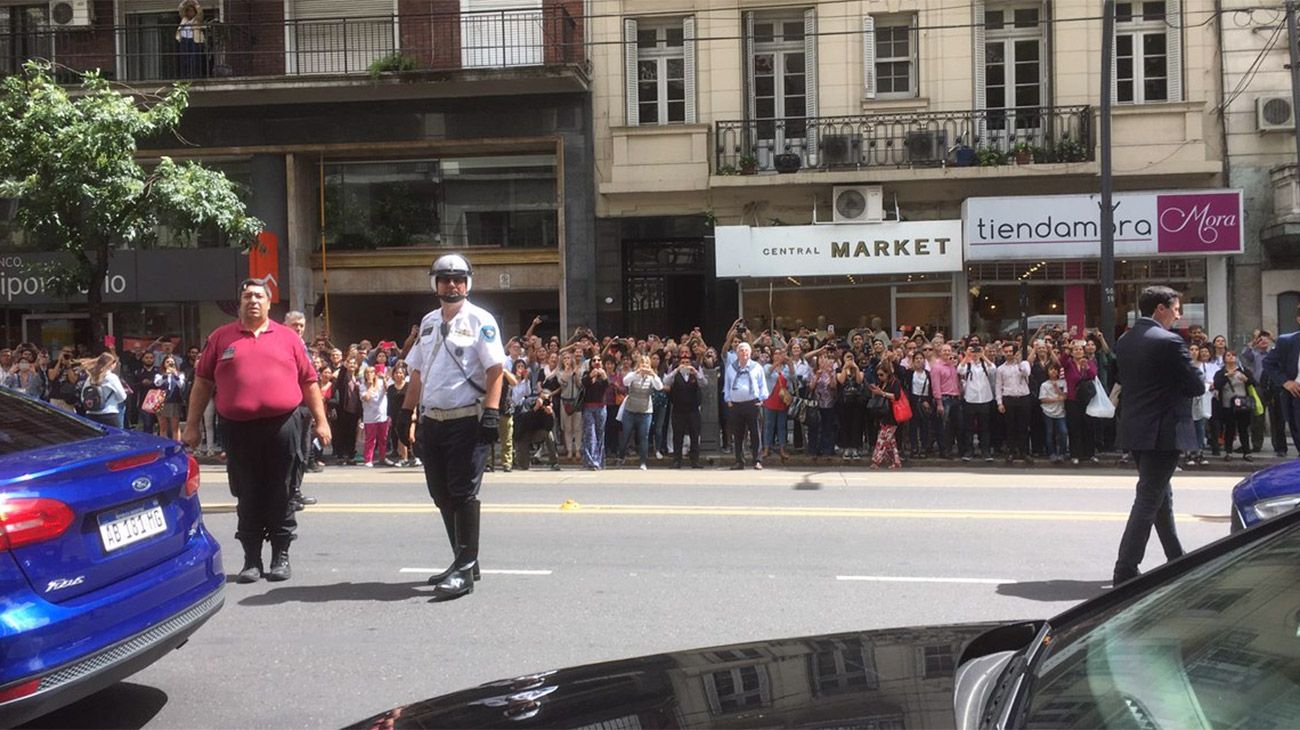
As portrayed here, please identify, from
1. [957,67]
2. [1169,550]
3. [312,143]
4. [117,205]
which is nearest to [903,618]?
[1169,550]

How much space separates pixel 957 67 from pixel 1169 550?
15662mm

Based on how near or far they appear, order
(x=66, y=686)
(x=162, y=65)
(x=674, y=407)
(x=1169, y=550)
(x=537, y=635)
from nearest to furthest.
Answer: (x=66, y=686) → (x=537, y=635) → (x=1169, y=550) → (x=674, y=407) → (x=162, y=65)

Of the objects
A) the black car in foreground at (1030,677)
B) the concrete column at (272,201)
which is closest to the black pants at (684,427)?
the concrete column at (272,201)

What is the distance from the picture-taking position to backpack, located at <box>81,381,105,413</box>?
1329cm

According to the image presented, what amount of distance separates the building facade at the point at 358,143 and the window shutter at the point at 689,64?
77.7 inches

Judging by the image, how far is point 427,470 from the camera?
268 inches

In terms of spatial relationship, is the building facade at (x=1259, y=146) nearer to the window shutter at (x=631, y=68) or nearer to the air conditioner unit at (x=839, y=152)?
the air conditioner unit at (x=839, y=152)

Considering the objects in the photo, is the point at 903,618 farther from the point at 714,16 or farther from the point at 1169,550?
the point at 714,16

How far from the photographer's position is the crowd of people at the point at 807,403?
610 inches

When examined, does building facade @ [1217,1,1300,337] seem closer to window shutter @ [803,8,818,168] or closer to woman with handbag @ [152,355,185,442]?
window shutter @ [803,8,818,168]

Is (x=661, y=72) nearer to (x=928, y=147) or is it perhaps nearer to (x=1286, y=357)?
(x=928, y=147)

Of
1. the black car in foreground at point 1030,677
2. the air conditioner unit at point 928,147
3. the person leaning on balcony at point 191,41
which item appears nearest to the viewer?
the black car in foreground at point 1030,677

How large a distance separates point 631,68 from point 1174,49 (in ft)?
34.0

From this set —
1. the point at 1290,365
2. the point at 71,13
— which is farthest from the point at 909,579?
the point at 71,13
